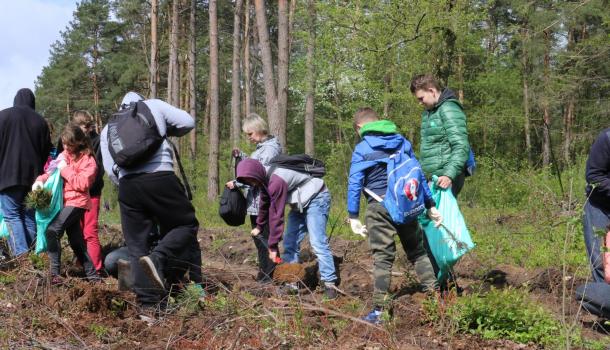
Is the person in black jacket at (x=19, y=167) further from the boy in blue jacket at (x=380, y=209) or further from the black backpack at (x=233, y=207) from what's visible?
the boy in blue jacket at (x=380, y=209)

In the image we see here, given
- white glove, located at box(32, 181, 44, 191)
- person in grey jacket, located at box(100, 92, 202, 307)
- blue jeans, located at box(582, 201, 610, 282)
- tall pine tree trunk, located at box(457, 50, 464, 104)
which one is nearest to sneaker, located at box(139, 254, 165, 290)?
person in grey jacket, located at box(100, 92, 202, 307)

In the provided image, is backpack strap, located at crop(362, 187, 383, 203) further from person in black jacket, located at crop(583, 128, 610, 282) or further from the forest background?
person in black jacket, located at crop(583, 128, 610, 282)

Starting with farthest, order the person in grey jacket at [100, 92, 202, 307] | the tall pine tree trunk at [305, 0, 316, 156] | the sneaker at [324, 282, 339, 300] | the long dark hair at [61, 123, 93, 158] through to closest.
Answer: the tall pine tree trunk at [305, 0, 316, 156] < the long dark hair at [61, 123, 93, 158] < the sneaker at [324, 282, 339, 300] < the person in grey jacket at [100, 92, 202, 307]

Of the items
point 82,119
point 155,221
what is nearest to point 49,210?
point 82,119

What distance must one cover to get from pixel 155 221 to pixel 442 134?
262cm

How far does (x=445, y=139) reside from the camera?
5.71 meters

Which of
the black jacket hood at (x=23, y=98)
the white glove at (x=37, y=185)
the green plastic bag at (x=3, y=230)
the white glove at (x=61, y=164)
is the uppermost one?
the black jacket hood at (x=23, y=98)

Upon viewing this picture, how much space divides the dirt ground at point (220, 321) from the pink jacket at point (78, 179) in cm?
91

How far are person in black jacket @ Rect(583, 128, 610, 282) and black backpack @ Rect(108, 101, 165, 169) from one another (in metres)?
3.37

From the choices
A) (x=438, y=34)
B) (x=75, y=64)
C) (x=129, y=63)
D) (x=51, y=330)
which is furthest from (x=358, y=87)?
(x=75, y=64)

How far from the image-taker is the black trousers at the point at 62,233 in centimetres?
658

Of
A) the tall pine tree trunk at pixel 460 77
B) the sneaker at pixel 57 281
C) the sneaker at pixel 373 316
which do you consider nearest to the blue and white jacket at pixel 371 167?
the sneaker at pixel 373 316

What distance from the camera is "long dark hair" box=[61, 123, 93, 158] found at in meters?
6.57

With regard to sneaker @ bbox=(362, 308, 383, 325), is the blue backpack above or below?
above
